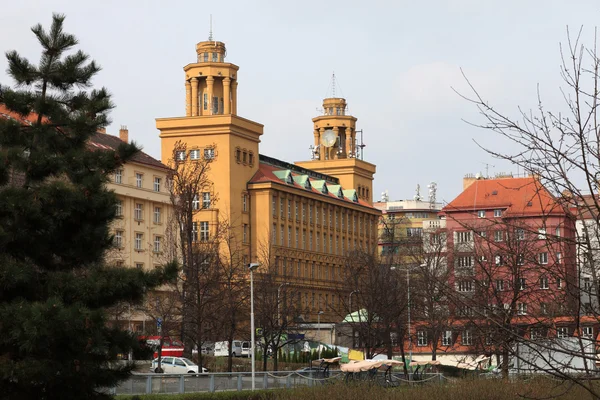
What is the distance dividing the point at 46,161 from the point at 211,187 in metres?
84.5

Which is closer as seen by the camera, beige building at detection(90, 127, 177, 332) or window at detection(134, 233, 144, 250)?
A: beige building at detection(90, 127, 177, 332)

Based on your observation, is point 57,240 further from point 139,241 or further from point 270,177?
point 270,177

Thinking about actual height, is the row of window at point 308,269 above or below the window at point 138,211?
below

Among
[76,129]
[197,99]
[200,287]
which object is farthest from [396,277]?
[76,129]

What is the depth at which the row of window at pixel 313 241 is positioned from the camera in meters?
118

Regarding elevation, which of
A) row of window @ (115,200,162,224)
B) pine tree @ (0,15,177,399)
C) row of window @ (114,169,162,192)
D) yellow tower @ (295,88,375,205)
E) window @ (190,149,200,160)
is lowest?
pine tree @ (0,15,177,399)

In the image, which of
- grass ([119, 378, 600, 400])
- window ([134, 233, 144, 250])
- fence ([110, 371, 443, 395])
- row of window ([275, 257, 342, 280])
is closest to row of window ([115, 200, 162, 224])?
window ([134, 233, 144, 250])

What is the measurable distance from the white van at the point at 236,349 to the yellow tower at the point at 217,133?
58.6ft

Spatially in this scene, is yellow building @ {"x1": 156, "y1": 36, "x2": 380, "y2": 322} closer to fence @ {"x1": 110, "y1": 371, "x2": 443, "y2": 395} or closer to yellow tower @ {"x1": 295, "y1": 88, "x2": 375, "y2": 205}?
yellow tower @ {"x1": 295, "y1": 88, "x2": 375, "y2": 205}

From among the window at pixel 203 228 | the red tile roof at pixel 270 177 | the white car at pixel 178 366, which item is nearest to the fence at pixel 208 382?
the white car at pixel 178 366

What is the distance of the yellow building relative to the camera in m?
111

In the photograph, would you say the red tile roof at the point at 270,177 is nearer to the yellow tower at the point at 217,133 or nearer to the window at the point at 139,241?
the yellow tower at the point at 217,133

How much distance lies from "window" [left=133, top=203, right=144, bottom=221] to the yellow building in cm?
1287

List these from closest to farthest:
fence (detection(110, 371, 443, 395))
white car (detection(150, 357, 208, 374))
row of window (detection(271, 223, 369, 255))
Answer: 1. fence (detection(110, 371, 443, 395))
2. white car (detection(150, 357, 208, 374))
3. row of window (detection(271, 223, 369, 255))
